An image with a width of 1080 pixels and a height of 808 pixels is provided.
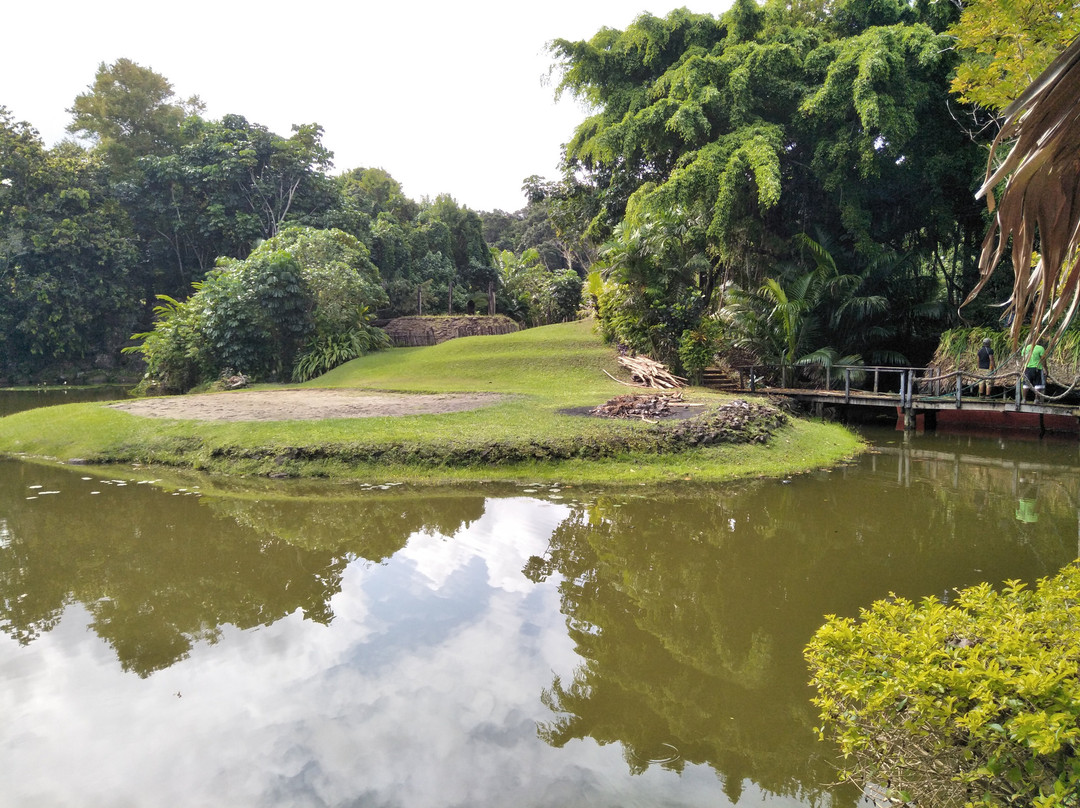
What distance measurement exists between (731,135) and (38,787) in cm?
1829

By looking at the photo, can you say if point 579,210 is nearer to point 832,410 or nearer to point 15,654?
point 832,410

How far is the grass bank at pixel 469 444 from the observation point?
967cm

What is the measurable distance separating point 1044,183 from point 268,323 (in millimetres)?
21756

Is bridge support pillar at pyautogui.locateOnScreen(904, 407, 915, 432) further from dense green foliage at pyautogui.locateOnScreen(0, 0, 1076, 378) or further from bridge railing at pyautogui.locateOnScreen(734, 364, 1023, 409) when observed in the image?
dense green foliage at pyautogui.locateOnScreen(0, 0, 1076, 378)

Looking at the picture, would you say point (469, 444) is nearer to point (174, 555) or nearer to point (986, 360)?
point (174, 555)

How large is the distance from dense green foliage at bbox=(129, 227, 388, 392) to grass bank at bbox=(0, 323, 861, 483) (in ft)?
23.2

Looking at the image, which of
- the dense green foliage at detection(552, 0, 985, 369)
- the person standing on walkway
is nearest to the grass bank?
the person standing on walkway

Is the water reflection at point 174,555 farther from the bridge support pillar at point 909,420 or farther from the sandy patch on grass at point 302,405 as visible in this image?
the bridge support pillar at point 909,420

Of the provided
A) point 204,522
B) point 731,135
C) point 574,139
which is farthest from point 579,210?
point 204,522

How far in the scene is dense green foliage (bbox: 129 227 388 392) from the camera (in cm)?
2077

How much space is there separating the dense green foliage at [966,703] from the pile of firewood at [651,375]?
43.1ft

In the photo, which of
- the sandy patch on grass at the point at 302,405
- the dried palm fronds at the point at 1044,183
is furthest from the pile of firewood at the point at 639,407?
the dried palm fronds at the point at 1044,183

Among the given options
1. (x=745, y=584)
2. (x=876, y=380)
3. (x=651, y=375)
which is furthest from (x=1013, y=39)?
(x=651, y=375)

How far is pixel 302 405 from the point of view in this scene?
13.9 m
